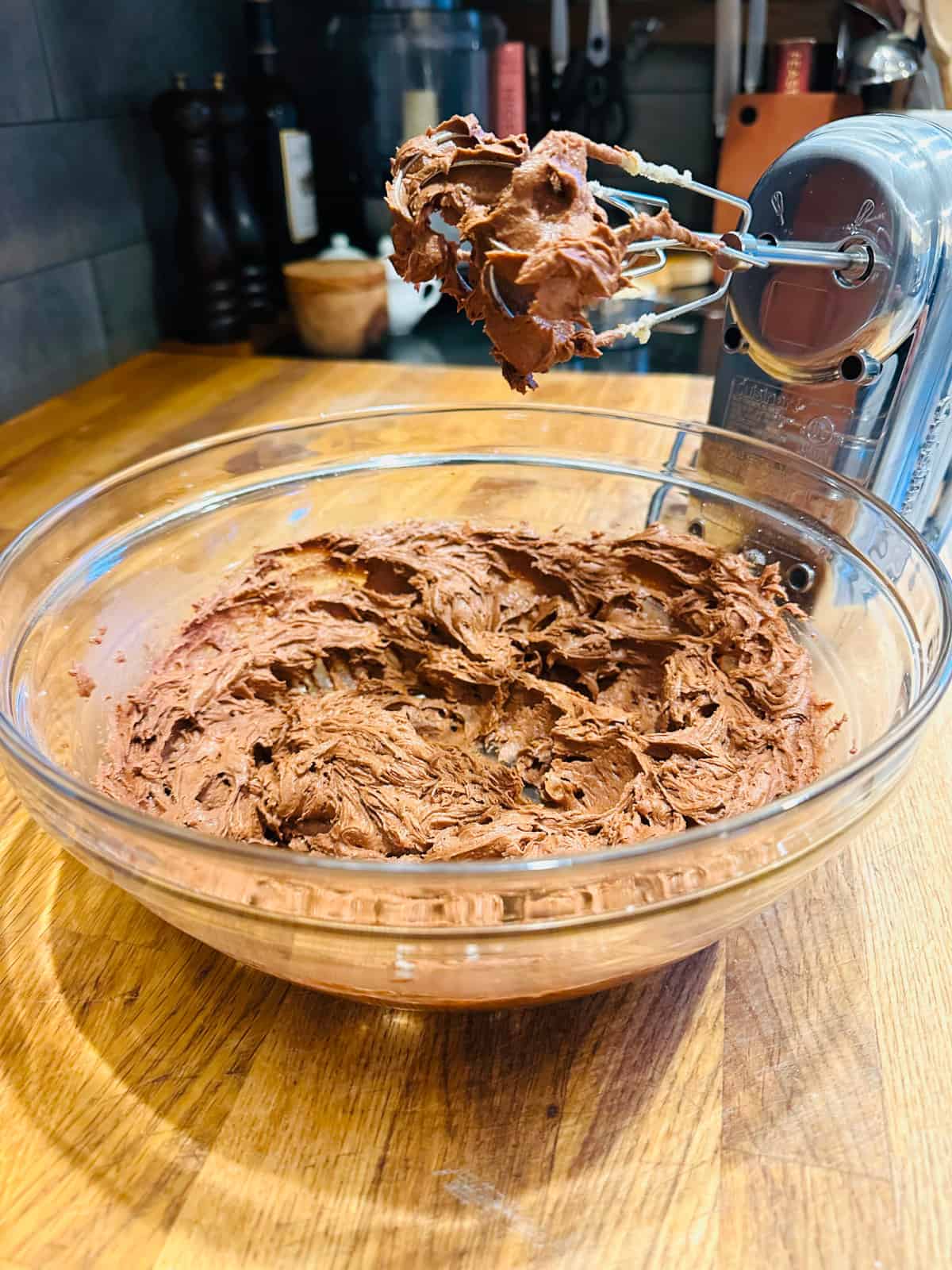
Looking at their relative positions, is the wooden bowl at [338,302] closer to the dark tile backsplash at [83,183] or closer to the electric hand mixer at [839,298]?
the dark tile backsplash at [83,183]

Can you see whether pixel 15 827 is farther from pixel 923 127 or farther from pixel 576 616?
pixel 923 127

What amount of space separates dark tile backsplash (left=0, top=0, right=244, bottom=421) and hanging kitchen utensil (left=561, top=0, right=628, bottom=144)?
93 centimetres

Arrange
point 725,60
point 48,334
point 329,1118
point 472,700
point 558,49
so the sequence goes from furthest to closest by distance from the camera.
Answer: point 558,49
point 725,60
point 48,334
point 472,700
point 329,1118

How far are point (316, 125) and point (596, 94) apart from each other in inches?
31.7

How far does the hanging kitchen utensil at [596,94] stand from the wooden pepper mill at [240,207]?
882 millimetres

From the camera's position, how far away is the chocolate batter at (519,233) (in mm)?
761

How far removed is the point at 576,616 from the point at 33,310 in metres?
1.42

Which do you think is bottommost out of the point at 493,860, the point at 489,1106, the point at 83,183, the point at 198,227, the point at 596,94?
the point at 489,1106

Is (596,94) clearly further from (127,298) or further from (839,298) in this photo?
(839,298)

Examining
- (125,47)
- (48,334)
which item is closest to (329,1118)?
(48,334)

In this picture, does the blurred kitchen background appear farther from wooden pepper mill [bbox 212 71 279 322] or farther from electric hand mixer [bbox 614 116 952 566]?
electric hand mixer [bbox 614 116 952 566]

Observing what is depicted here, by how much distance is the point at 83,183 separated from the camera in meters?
2.00

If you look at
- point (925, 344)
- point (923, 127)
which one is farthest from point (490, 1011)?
point (923, 127)

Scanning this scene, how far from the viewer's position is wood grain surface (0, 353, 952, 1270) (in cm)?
57
